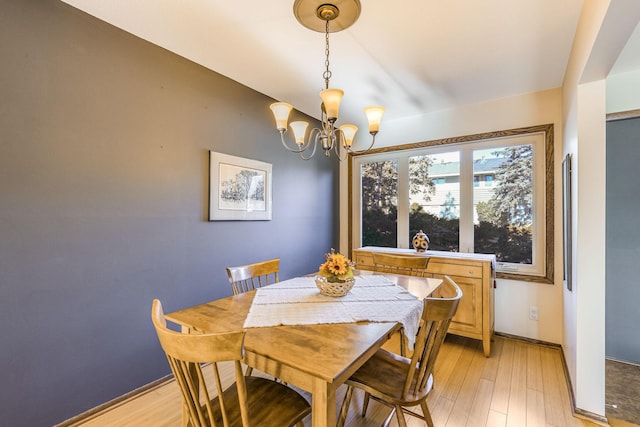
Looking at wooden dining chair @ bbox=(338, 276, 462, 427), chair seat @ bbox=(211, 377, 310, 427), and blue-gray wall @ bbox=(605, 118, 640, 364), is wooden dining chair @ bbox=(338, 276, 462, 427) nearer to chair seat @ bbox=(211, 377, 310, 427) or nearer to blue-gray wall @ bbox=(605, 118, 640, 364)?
chair seat @ bbox=(211, 377, 310, 427)

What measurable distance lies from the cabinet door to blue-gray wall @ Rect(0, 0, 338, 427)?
7.09 feet

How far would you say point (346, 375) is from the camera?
3.15ft

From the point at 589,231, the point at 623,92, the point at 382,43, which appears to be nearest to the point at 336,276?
the point at 589,231

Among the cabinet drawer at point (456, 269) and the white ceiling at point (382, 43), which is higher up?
the white ceiling at point (382, 43)

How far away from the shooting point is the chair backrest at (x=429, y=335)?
117 cm

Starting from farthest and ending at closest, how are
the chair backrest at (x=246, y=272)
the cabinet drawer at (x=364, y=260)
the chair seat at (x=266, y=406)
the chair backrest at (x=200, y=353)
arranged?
the cabinet drawer at (x=364, y=260) < the chair backrest at (x=246, y=272) < the chair seat at (x=266, y=406) < the chair backrest at (x=200, y=353)


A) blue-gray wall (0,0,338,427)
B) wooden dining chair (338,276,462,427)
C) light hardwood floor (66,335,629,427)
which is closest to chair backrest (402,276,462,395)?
wooden dining chair (338,276,462,427)

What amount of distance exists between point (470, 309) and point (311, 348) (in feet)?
7.12

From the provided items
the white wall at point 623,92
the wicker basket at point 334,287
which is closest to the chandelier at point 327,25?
the wicker basket at point 334,287

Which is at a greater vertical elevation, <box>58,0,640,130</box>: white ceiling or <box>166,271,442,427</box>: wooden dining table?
<box>58,0,640,130</box>: white ceiling

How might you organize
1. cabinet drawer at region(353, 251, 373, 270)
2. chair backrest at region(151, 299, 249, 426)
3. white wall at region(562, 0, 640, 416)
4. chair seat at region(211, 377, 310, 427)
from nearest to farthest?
chair backrest at region(151, 299, 249, 426)
chair seat at region(211, 377, 310, 427)
white wall at region(562, 0, 640, 416)
cabinet drawer at region(353, 251, 373, 270)

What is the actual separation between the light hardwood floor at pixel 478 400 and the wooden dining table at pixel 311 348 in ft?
2.94

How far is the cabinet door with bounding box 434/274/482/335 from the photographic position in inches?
103

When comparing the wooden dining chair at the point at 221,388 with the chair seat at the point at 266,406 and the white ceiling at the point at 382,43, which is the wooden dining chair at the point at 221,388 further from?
the white ceiling at the point at 382,43
